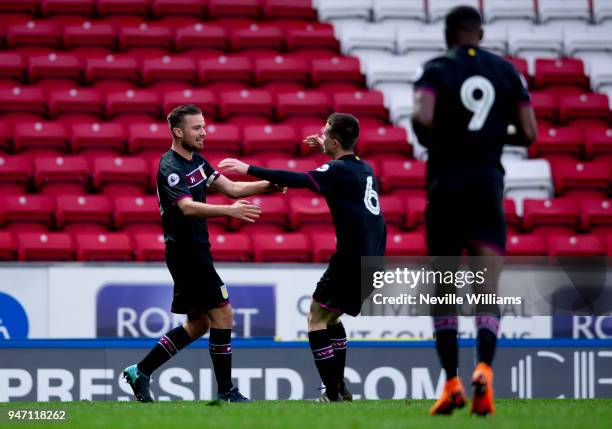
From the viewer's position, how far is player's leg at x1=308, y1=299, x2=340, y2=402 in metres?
6.55

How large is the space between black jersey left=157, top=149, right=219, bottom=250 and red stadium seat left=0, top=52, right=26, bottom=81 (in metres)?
7.62

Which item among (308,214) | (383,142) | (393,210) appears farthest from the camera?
(383,142)

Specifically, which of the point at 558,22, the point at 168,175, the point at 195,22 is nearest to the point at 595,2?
the point at 558,22

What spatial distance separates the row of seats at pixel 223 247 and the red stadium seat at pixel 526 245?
11 mm

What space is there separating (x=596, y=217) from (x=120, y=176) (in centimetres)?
542

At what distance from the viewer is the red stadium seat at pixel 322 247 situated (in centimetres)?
1067

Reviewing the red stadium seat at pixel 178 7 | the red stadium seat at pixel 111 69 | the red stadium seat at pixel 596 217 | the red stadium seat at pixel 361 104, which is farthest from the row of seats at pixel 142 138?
the red stadium seat at pixel 178 7

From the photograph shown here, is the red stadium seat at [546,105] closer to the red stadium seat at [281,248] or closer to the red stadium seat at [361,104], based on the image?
the red stadium seat at [361,104]

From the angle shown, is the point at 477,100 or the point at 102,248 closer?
the point at 477,100

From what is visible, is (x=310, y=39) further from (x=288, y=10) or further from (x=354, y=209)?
(x=354, y=209)

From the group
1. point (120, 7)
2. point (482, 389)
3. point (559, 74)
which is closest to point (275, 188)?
point (482, 389)

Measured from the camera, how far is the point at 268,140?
482 inches

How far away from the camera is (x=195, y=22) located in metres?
14.9

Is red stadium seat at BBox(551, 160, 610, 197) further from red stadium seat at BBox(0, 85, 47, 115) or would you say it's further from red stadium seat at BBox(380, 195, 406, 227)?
red stadium seat at BBox(0, 85, 47, 115)
